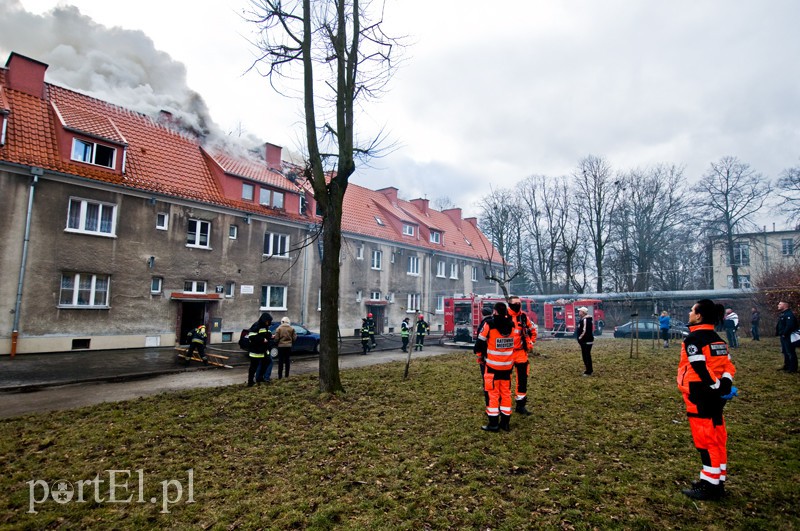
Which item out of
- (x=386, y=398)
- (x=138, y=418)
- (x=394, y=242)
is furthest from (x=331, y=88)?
(x=394, y=242)

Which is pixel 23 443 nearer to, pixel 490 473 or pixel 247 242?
pixel 490 473

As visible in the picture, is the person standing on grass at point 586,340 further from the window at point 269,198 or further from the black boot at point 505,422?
the window at point 269,198

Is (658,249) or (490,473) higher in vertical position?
(658,249)

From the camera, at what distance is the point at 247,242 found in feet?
71.9

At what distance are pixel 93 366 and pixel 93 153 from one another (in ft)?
32.4

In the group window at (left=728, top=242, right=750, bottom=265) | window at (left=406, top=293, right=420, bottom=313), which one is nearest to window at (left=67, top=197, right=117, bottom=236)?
window at (left=406, top=293, right=420, bottom=313)

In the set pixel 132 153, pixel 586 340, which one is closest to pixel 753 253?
pixel 586 340

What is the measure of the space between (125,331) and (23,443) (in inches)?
517

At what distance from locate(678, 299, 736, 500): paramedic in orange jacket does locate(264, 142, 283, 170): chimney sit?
26.0 metres

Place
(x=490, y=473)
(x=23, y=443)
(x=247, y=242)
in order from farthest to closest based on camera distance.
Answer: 1. (x=247, y=242)
2. (x=23, y=443)
3. (x=490, y=473)

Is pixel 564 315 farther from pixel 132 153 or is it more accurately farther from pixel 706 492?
pixel 132 153

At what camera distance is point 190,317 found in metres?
20.1

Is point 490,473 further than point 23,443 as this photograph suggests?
No

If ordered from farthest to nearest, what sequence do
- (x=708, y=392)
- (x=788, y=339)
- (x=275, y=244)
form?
(x=275, y=244), (x=788, y=339), (x=708, y=392)
